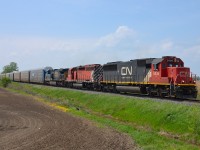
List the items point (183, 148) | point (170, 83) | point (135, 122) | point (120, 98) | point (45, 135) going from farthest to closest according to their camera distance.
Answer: point (120, 98), point (170, 83), point (135, 122), point (45, 135), point (183, 148)

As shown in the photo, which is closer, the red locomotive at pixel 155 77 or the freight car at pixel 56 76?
the red locomotive at pixel 155 77

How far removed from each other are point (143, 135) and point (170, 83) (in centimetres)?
1174

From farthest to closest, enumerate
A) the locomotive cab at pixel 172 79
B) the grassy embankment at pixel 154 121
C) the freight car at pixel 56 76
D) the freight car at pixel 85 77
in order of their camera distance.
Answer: the freight car at pixel 56 76 → the freight car at pixel 85 77 → the locomotive cab at pixel 172 79 → the grassy embankment at pixel 154 121

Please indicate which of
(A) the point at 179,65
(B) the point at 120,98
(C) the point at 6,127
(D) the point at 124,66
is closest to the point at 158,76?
(A) the point at 179,65

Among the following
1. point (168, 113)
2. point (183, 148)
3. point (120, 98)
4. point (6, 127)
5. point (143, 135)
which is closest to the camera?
point (183, 148)

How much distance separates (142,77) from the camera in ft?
108

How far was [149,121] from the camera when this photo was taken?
21.2 metres

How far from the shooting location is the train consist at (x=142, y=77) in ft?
90.0

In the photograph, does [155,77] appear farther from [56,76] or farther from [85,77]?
[56,76]

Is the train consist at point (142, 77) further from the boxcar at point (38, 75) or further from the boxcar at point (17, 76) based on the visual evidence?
the boxcar at point (17, 76)

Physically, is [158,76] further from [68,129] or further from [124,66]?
[68,129]

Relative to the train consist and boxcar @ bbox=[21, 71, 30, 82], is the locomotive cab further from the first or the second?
boxcar @ bbox=[21, 71, 30, 82]

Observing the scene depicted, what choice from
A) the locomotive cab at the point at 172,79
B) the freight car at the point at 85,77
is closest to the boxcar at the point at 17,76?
the freight car at the point at 85,77

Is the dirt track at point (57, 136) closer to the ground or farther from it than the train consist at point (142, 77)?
closer to the ground
